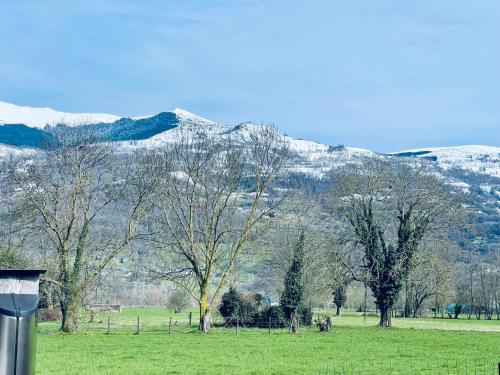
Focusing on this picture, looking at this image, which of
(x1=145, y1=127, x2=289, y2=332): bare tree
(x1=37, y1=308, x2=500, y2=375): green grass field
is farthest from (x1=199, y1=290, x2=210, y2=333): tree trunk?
(x1=37, y1=308, x2=500, y2=375): green grass field

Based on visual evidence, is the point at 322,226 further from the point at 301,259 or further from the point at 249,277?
the point at 249,277

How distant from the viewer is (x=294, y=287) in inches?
1945

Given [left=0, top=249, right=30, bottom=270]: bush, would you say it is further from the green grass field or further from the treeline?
the green grass field

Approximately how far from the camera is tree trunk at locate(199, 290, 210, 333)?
152 feet

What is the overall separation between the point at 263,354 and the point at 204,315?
17.4 m

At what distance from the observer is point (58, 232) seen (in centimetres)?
4272

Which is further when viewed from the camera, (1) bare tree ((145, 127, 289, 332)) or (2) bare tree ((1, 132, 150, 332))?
(1) bare tree ((145, 127, 289, 332))

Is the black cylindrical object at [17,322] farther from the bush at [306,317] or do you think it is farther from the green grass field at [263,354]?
the bush at [306,317]

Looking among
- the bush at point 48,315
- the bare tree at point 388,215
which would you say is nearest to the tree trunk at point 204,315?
the bare tree at point 388,215

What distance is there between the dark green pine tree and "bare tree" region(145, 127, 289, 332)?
10.8 feet

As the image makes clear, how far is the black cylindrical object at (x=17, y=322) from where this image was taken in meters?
8.02

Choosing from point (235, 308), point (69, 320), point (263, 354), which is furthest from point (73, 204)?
point (263, 354)

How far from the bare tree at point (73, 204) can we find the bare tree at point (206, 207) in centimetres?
273

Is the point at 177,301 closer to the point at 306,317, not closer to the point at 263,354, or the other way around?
the point at 306,317
